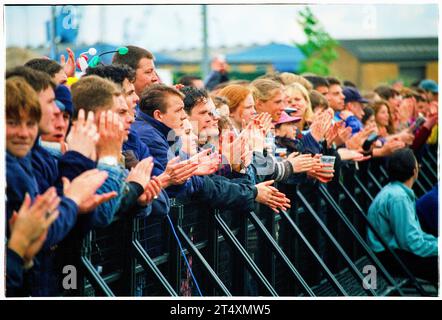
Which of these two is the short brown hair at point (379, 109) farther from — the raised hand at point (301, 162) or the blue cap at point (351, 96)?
the raised hand at point (301, 162)

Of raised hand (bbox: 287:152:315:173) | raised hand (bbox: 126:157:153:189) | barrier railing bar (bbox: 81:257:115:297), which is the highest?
raised hand (bbox: 126:157:153:189)

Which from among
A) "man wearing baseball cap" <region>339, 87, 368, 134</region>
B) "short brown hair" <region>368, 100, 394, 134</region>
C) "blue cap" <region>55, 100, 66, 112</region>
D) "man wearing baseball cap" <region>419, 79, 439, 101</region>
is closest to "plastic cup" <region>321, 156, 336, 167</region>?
"man wearing baseball cap" <region>339, 87, 368, 134</region>

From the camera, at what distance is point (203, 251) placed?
633 centimetres

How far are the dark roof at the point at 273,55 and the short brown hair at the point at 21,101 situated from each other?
46.5 feet

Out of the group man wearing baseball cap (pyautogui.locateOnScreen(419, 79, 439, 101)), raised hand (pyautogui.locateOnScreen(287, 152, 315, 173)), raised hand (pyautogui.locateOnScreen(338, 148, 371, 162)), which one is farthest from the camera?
man wearing baseball cap (pyautogui.locateOnScreen(419, 79, 439, 101))

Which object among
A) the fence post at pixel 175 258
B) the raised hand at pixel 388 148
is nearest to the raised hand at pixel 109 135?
the fence post at pixel 175 258

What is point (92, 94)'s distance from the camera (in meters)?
5.13

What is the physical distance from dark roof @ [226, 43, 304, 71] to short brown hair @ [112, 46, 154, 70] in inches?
468

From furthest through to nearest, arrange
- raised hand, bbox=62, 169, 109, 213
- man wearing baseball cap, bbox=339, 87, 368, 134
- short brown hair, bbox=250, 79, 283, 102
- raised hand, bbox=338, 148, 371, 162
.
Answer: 1. man wearing baseball cap, bbox=339, 87, 368, 134
2. raised hand, bbox=338, 148, 371, 162
3. short brown hair, bbox=250, 79, 283, 102
4. raised hand, bbox=62, 169, 109, 213

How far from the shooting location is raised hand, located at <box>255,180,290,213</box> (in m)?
6.53

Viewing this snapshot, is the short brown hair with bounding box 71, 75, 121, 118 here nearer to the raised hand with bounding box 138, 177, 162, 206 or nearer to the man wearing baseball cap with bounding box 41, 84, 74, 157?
the man wearing baseball cap with bounding box 41, 84, 74, 157

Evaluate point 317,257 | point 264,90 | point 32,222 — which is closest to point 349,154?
point 264,90

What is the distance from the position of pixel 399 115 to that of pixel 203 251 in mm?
6172
